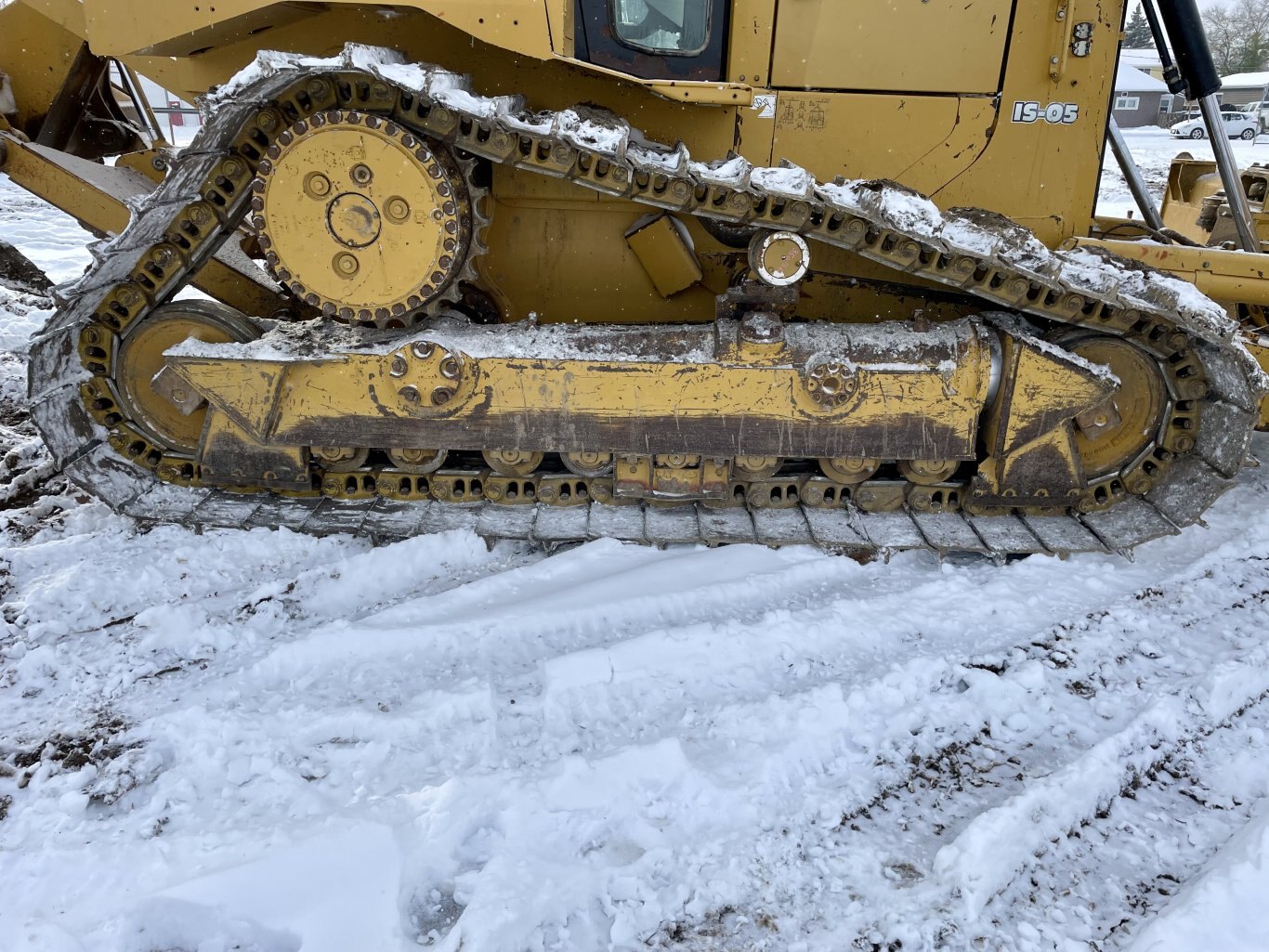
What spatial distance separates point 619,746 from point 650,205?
2412mm

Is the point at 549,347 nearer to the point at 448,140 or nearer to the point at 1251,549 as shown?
the point at 448,140

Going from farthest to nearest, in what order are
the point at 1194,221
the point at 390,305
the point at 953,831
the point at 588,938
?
the point at 1194,221 < the point at 390,305 < the point at 953,831 < the point at 588,938

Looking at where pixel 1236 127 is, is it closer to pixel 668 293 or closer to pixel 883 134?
pixel 883 134

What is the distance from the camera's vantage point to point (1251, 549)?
4156 mm

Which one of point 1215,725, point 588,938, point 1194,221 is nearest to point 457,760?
point 588,938

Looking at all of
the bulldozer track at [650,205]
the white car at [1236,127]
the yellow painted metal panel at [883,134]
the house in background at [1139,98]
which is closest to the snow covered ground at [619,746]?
the bulldozer track at [650,205]

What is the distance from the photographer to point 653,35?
3.87 metres

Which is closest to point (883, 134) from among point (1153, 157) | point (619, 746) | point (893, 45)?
point (893, 45)

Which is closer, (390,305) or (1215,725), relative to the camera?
(1215,725)

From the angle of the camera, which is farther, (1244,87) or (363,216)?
(1244,87)

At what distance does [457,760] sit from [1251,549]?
3816 mm

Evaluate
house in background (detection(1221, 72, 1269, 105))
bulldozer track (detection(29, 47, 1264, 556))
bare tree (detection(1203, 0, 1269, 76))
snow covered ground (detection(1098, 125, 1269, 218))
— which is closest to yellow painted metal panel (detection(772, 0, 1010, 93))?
bulldozer track (detection(29, 47, 1264, 556))

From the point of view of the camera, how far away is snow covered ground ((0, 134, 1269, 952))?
2.34 metres

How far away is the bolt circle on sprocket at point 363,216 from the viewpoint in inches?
139
